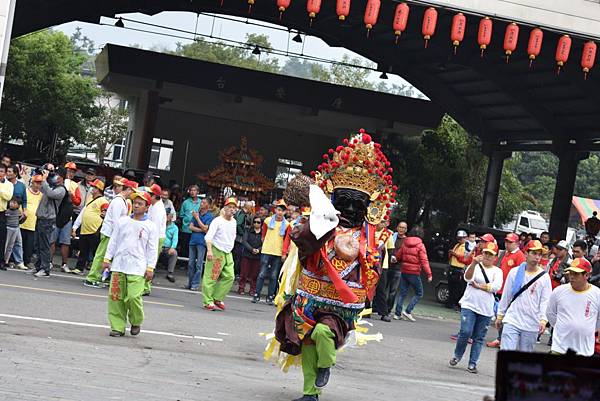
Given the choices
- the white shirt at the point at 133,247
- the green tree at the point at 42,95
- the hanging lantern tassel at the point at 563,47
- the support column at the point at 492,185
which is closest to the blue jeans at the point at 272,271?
the white shirt at the point at 133,247

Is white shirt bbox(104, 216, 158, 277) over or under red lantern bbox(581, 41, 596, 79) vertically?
under

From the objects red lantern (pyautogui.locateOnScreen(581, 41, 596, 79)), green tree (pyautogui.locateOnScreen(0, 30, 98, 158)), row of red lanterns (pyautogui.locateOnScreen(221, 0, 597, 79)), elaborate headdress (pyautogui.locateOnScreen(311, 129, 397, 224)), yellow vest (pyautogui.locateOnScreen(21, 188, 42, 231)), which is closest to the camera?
elaborate headdress (pyautogui.locateOnScreen(311, 129, 397, 224))

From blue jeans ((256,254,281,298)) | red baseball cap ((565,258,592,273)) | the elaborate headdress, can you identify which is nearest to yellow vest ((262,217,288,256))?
blue jeans ((256,254,281,298))

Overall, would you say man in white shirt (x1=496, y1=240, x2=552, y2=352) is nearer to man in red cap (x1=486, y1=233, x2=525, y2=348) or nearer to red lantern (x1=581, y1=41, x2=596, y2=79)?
man in red cap (x1=486, y1=233, x2=525, y2=348)

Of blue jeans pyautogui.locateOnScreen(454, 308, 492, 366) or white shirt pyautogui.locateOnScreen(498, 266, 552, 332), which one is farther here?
blue jeans pyautogui.locateOnScreen(454, 308, 492, 366)

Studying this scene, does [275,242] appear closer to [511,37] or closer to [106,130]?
[511,37]

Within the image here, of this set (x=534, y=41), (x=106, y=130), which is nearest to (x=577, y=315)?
(x=534, y=41)

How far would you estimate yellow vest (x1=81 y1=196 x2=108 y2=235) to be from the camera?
59.1 ft

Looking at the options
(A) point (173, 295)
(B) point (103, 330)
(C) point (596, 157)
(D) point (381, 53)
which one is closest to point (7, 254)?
(A) point (173, 295)

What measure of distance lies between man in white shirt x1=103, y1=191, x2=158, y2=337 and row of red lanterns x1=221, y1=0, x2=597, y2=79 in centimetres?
990

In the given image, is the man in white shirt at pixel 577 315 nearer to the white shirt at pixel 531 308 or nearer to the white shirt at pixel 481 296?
the white shirt at pixel 531 308

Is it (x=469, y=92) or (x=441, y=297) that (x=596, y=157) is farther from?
(x=441, y=297)

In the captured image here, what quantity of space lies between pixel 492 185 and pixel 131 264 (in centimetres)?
2443

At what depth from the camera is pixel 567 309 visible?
998cm
